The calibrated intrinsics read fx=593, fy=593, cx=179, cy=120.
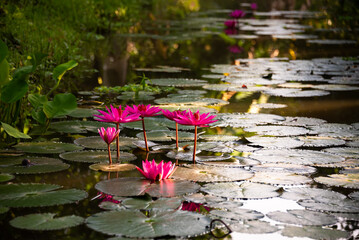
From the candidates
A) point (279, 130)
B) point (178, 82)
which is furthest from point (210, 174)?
point (178, 82)

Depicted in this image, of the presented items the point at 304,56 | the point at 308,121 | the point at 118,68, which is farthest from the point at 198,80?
the point at 304,56

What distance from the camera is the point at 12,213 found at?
1.98m

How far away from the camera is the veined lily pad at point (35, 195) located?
6.78 feet

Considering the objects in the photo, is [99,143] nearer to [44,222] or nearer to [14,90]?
[14,90]

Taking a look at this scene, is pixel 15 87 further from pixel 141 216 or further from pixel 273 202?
pixel 273 202

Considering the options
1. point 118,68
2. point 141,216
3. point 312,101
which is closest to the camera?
point 141,216

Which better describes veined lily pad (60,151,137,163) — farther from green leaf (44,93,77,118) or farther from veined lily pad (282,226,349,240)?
veined lily pad (282,226,349,240)

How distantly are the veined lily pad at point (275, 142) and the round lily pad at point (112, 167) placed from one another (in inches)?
29.2

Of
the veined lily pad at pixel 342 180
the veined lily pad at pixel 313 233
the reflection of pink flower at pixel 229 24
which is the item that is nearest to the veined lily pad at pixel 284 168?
the veined lily pad at pixel 342 180

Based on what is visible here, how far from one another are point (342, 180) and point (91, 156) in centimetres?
110

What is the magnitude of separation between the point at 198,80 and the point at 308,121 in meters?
1.63

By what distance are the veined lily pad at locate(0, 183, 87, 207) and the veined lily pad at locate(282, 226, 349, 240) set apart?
0.76 m

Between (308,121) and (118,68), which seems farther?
(118,68)

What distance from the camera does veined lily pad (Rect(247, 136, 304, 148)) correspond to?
2933 millimetres
